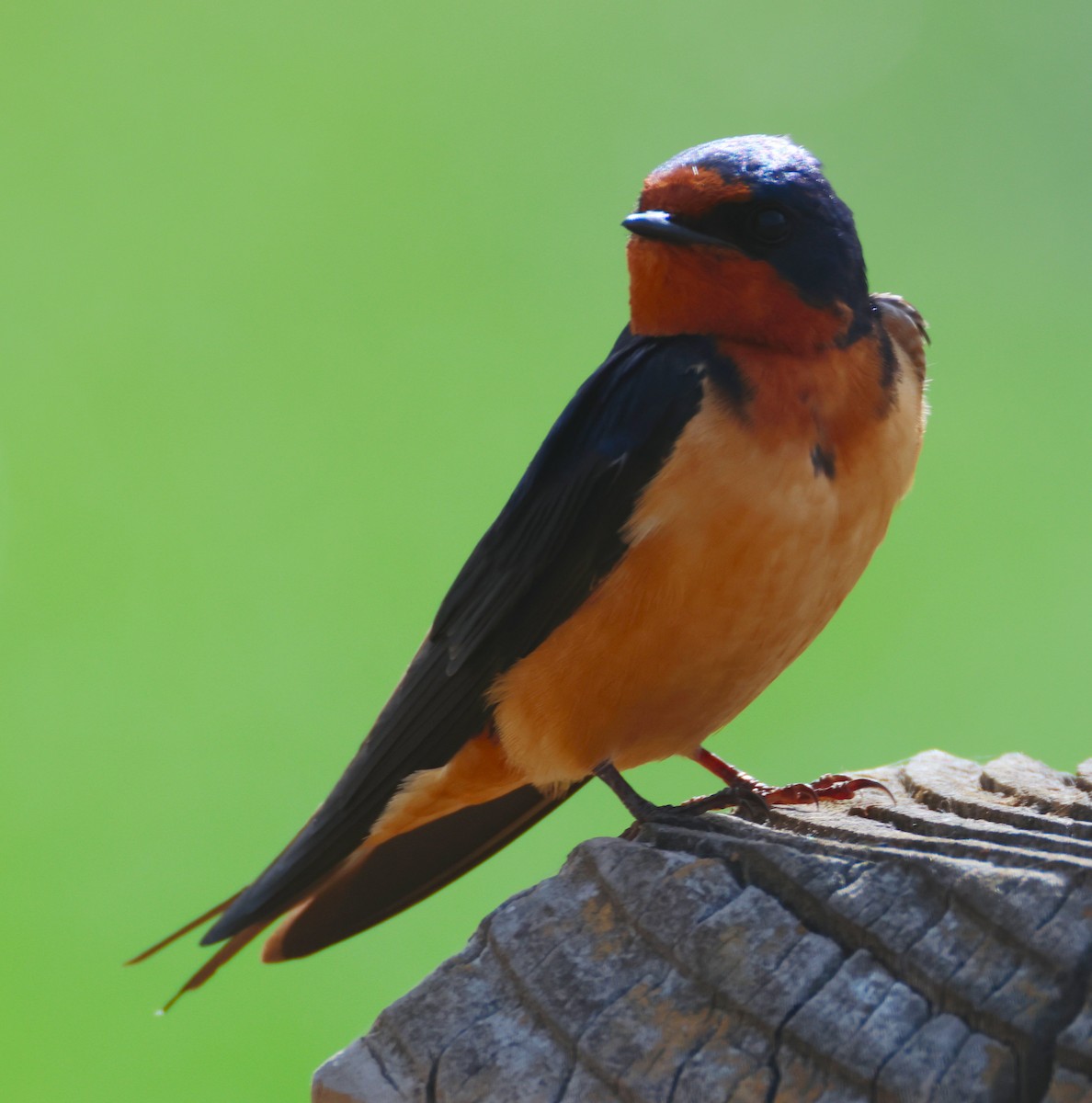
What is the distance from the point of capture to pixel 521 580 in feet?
6.24

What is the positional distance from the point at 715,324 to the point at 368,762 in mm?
765

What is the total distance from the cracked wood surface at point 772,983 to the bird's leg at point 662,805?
571 millimetres

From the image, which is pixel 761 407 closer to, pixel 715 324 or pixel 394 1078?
pixel 715 324

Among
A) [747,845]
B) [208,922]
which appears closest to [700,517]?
[747,845]

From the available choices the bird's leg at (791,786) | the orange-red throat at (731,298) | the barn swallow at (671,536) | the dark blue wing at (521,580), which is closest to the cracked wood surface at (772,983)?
the bird's leg at (791,786)

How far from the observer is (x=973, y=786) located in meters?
1.43

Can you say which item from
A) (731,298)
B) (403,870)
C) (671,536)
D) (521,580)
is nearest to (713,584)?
(671,536)

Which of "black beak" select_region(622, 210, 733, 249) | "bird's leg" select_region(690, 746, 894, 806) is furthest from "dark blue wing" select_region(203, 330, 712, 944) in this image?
"bird's leg" select_region(690, 746, 894, 806)

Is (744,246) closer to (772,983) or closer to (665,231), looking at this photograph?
(665,231)

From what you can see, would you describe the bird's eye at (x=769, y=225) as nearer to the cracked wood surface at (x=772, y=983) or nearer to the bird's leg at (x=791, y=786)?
the bird's leg at (x=791, y=786)

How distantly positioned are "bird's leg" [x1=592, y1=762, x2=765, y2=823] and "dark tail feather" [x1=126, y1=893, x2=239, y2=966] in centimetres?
54

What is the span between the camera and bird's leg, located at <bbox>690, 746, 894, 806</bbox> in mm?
1664

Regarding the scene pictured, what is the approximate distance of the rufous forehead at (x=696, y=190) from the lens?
6.07 ft

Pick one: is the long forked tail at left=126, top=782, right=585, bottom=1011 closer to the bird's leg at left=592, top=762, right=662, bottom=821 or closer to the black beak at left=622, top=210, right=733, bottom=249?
the bird's leg at left=592, top=762, right=662, bottom=821
